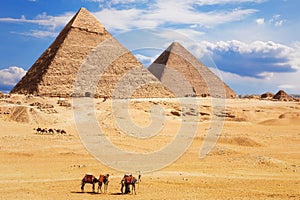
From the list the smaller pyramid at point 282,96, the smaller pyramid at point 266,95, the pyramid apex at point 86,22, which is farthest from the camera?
the smaller pyramid at point 266,95

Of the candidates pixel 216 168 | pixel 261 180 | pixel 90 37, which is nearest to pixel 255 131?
pixel 216 168

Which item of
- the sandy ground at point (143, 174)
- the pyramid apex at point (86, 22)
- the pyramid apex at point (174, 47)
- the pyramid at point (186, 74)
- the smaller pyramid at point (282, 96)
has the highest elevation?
the pyramid apex at point (86, 22)

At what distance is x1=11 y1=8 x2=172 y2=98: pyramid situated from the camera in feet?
160

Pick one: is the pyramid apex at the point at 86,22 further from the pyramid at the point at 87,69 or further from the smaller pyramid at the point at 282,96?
the smaller pyramid at the point at 282,96

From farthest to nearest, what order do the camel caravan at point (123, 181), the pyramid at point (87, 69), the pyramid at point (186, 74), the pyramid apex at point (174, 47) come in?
the pyramid apex at point (174, 47) < the pyramid at point (186, 74) < the pyramid at point (87, 69) < the camel caravan at point (123, 181)

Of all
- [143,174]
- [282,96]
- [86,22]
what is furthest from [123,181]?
[282,96]

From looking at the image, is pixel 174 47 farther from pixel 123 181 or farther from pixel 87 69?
pixel 123 181

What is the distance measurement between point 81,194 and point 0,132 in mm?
13104

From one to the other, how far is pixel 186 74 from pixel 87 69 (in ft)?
67.1

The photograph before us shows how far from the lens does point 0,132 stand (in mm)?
21188

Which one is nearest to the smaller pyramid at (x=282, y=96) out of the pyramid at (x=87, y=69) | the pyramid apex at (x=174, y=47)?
the pyramid apex at (x=174, y=47)

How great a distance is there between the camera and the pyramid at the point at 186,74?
64.2m

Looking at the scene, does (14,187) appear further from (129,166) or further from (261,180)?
(261,180)

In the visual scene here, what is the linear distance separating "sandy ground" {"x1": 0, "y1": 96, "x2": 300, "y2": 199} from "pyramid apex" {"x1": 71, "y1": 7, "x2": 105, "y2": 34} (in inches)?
1226
